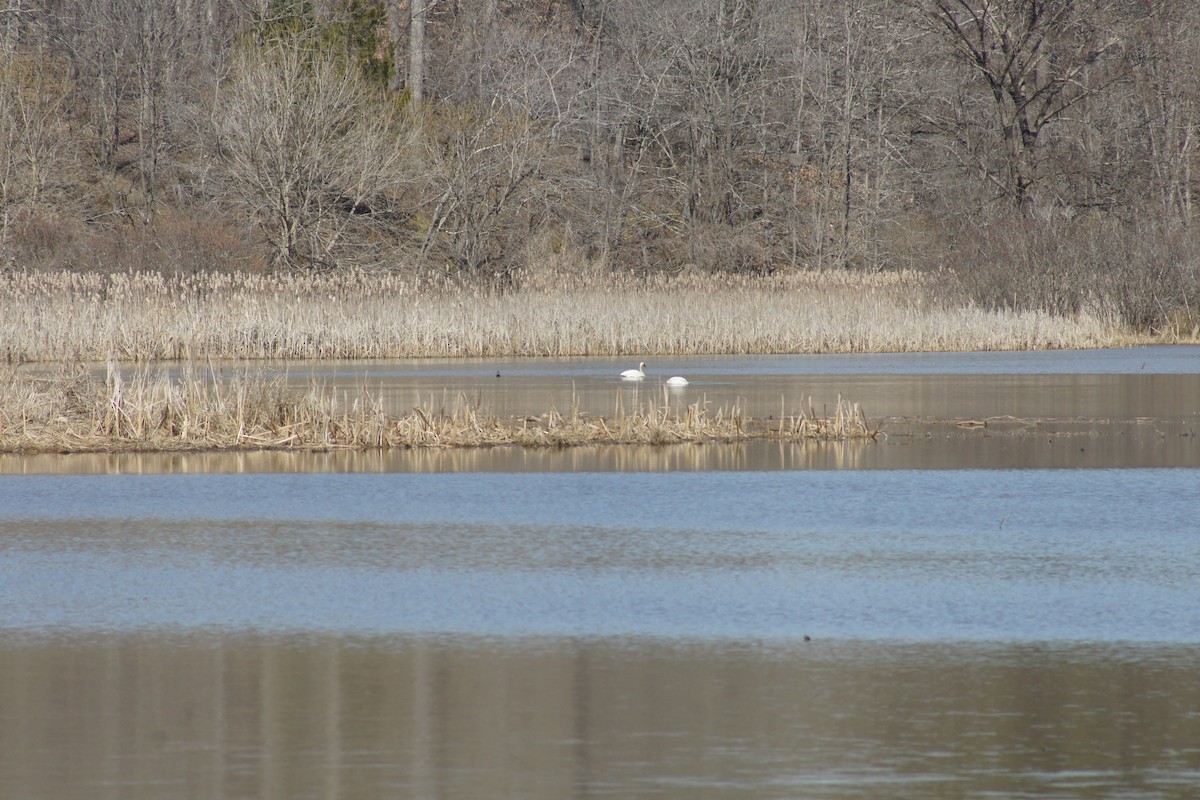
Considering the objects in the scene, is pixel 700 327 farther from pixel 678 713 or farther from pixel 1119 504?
pixel 678 713

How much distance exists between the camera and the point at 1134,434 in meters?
14.6

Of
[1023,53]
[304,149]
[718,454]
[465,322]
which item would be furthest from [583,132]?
[718,454]

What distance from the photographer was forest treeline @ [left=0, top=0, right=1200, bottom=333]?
125 feet

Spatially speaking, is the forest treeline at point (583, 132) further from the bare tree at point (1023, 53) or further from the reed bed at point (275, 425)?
the reed bed at point (275, 425)

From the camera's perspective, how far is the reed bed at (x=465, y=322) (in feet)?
79.2

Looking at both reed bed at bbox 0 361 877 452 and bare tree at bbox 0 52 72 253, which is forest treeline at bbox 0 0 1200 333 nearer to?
bare tree at bbox 0 52 72 253

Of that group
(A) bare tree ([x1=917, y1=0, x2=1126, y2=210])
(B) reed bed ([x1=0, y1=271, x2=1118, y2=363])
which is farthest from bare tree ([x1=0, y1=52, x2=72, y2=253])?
(A) bare tree ([x1=917, y1=0, x2=1126, y2=210])

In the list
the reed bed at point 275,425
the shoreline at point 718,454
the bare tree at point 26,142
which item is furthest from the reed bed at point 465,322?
the bare tree at point 26,142

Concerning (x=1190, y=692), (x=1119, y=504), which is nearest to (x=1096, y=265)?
(x=1119, y=504)

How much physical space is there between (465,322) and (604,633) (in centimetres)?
1996

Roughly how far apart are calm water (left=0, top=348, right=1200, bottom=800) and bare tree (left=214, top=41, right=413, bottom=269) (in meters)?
25.6

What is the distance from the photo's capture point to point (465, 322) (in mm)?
26391

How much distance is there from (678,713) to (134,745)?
5.88 ft

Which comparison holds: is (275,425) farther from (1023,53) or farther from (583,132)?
(583,132)
